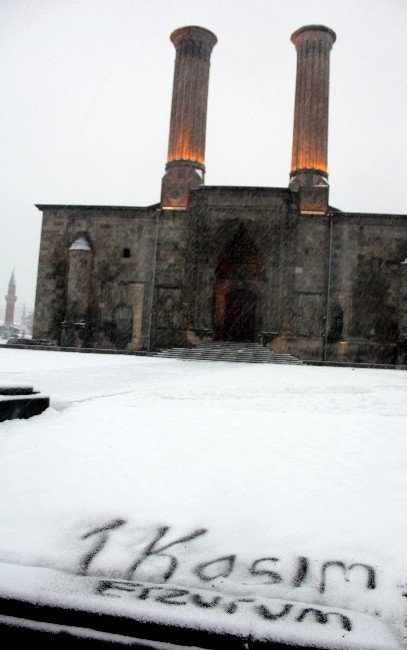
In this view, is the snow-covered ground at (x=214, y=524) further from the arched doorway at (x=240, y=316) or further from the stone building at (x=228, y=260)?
the arched doorway at (x=240, y=316)

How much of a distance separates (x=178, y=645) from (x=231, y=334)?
23.4m

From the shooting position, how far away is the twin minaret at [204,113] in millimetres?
24312

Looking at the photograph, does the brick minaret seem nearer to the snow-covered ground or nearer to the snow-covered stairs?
the snow-covered stairs

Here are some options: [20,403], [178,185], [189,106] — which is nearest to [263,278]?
[178,185]

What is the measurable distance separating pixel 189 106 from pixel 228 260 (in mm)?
8488

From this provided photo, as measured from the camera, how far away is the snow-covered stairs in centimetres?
2006

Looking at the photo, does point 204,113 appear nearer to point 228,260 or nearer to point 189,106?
point 189,106

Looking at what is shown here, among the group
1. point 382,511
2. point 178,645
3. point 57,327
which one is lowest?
point 178,645

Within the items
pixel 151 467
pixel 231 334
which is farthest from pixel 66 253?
pixel 151 467

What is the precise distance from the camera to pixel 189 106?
25.2 meters

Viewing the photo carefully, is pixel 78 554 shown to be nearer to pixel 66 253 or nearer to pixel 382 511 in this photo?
pixel 382 511

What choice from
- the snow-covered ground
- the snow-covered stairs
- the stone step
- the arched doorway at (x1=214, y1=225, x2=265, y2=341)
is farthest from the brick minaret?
the snow-covered ground

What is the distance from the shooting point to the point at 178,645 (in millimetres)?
1601

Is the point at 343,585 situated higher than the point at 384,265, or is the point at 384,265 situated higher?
the point at 384,265
